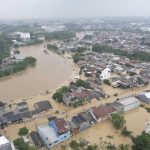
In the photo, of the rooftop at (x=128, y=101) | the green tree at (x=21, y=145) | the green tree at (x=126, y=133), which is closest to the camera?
the green tree at (x=21, y=145)

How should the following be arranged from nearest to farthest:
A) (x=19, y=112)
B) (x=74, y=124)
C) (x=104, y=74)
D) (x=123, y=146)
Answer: (x=123, y=146)
(x=74, y=124)
(x=19, y=112)
(x=104, y=74)

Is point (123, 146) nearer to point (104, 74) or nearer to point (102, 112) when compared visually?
point (102, 112)

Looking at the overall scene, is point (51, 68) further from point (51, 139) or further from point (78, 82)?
point (51, 139)

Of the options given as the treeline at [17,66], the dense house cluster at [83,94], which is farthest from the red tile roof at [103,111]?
the treeline at [17,66]

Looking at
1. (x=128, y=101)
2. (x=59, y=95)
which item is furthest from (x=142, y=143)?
(x=59, y=95)

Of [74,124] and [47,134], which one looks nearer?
[47,134]

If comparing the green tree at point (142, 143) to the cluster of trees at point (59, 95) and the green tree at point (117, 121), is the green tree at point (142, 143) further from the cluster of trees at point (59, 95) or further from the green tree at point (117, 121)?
the cluster of trees at point (59, 95)

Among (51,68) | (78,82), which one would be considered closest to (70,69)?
(51,68)
